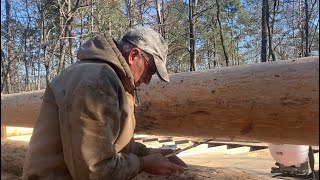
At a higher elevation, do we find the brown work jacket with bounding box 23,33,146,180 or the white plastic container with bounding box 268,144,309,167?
the brown work jacket with bounding box 23,33,146,180

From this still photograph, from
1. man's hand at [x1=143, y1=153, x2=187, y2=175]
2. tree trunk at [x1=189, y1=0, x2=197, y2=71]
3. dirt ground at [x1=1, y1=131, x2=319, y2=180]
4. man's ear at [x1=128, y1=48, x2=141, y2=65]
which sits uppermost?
tree trunk at [x1=189, y1=0, x2=197, y2=71]

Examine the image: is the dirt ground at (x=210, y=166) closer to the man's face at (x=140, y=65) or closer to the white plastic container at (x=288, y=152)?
the white plastic container at (x=288, y=152)

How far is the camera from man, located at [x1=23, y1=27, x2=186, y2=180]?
6.56ft

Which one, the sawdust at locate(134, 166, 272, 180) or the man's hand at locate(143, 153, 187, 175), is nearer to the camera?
the man's hand at locate(143, 153, 187, 175)

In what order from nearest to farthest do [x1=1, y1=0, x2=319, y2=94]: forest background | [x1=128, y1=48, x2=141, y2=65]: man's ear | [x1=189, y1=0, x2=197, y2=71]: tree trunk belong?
1. [x1=128, y1=48, x2=141, y2=65]: man's ear
2. [x1=1, y1=0, x2=319, y2=94]: forest background
3. [x1=189, y1=0, x2=197, y2=71]: tree trunk

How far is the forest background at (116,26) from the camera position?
18547mm

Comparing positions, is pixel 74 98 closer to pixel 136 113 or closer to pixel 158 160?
pixel 158 160

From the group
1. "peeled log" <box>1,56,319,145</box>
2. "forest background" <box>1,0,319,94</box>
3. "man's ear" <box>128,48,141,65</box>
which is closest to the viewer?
"peeled log" <box>1,56,319,145</box>

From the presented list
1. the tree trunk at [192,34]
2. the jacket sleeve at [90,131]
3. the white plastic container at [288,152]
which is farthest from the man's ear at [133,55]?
the tree trunk at [192,34]

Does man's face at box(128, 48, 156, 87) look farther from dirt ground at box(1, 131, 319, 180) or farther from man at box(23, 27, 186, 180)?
dirt ground at box(1, 131, 319, 180)

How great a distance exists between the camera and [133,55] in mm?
2293

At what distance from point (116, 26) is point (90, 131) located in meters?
19.4

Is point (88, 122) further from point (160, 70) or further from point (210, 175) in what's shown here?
point (210, 175)

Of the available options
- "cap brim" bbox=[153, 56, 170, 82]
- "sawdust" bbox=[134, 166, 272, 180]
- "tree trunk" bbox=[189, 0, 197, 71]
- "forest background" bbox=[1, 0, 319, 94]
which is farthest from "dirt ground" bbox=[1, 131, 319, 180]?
"tree trunk" bbox=[189, 0, 197, 71]
